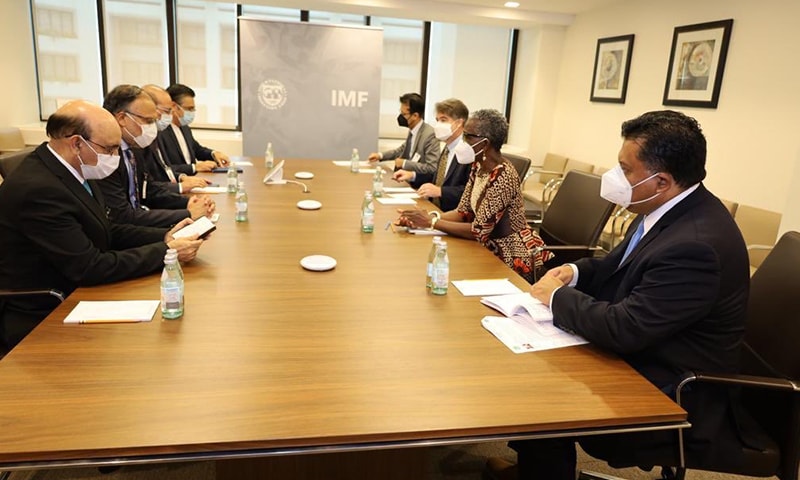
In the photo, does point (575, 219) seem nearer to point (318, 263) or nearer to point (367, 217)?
point (367, 217)

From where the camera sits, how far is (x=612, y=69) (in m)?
6.07

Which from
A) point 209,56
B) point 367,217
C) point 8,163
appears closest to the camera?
point 8,163

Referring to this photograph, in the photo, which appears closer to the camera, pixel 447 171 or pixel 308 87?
pixel 447 171

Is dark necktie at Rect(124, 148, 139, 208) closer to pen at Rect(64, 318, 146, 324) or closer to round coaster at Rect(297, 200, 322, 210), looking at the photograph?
round coaster at Rect(297, 200, 322, 210)

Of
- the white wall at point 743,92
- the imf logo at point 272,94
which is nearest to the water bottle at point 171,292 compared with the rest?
the white wall at point 743,92

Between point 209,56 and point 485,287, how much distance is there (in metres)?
6.65

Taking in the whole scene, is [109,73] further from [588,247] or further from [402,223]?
[588,247]

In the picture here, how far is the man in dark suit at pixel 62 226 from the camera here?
5.79ft

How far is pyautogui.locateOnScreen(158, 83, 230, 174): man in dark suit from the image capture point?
443 cm

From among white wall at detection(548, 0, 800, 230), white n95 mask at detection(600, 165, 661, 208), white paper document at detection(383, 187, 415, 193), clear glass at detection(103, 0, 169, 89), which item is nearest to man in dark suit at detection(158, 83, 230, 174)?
white paper document at detection(383, 187, 415, 193)

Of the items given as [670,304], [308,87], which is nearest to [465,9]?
[308,87]

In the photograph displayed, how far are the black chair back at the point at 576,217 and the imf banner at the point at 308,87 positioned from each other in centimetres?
393

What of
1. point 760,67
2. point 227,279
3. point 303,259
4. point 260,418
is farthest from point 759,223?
point 260,418

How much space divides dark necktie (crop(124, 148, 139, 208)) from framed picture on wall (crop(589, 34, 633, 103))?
506 centimetres
